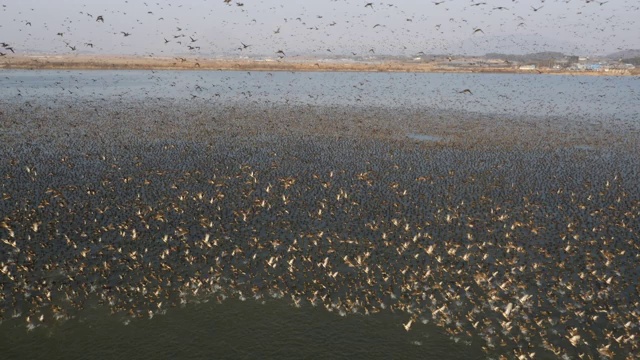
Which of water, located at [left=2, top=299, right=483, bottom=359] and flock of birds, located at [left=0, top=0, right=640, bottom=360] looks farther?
flock of birds, located at [left=0, top=0, right=640, bottom=360]

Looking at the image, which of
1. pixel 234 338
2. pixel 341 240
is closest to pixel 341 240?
pixel 341 240


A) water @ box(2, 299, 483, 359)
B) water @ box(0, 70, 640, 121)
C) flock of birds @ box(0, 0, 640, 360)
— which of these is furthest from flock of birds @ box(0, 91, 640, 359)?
water @ box(0, 70, 640, 121)

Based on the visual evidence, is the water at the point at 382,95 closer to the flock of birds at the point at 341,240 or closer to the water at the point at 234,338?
the flock of birds at the point at 341,240

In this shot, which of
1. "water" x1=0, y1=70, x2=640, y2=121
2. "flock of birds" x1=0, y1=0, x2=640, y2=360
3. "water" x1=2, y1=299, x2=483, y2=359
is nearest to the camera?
"water" x1=2, y1=299, x2=483, y2=359

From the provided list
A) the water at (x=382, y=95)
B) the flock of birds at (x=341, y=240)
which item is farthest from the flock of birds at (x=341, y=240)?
the water at (x=382, y=95)

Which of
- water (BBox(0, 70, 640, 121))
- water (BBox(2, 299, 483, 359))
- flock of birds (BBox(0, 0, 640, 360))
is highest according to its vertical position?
water (BBox(0, 70, 640, 121))

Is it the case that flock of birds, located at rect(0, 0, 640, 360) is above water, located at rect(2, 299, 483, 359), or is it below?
above

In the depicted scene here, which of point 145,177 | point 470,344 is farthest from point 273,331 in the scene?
point 145,177

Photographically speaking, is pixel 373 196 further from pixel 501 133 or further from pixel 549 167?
pixel 501 133

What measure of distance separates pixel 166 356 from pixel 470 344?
11.5 m

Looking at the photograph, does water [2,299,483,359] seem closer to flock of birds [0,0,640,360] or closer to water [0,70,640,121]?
flock of birds [0,0,640,360]

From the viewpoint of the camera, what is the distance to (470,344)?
17078 millimetres

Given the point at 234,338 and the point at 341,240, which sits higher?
the point at 341,240

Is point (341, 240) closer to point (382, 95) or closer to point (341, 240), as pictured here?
point (341, 240)
